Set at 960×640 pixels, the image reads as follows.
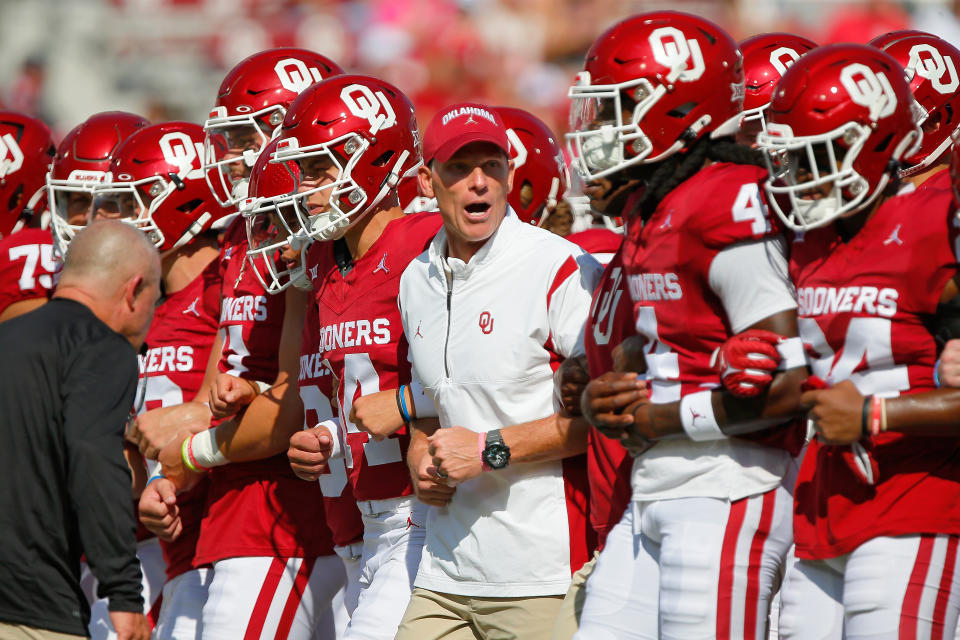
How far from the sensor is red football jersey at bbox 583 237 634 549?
4.00 meters

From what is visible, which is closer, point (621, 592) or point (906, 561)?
point (906, 561)

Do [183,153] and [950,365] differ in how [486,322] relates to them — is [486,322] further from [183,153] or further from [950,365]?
[183,153]

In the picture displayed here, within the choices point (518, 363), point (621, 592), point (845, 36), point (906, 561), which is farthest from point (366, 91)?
point (845, 36)

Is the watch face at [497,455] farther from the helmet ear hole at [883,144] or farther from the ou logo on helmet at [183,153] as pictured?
the ou logo on helmet at [183,153]

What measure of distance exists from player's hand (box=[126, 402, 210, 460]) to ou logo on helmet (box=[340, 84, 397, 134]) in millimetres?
1497

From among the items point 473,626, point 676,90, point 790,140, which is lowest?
point 473,626

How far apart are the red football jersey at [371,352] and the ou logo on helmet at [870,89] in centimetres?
174

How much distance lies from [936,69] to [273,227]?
8.54 feet

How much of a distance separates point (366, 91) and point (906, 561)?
9.00 ft

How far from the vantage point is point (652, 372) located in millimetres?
3771

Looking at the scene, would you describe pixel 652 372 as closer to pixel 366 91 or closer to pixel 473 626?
pixel 473 626

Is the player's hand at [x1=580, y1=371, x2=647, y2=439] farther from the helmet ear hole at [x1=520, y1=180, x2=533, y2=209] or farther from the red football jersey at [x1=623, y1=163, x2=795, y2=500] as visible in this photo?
the helmet ear hole at [x1=520, y1=180, x2=533, y2=209]

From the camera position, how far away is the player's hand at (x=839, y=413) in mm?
3305

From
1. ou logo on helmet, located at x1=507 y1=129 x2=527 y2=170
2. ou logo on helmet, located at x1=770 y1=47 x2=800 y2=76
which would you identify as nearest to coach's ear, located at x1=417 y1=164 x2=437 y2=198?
ou logo on helmet, located at x1=507 y1=129 x2=527 y2=170
